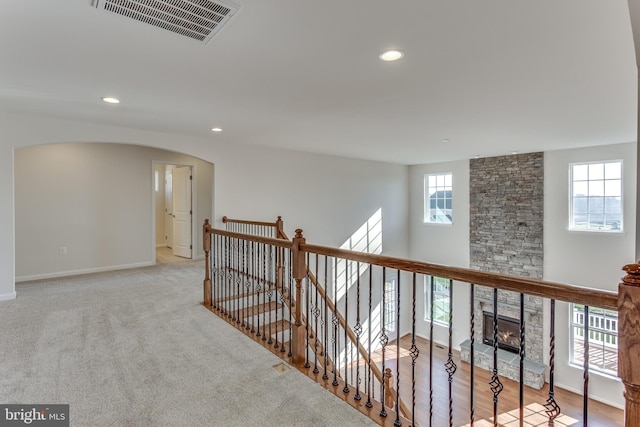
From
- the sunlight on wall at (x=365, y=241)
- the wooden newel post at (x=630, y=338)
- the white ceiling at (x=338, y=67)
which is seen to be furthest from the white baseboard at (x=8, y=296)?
the wooden newel post at (x=630, y=338)

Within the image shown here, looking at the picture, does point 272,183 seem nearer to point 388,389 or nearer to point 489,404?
point 388,389

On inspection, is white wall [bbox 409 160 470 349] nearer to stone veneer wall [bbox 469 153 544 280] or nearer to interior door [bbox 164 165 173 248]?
stone veneer wall [bbox 469 153 544 280]

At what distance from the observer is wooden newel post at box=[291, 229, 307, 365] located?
2.57m

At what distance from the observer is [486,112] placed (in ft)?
12.3

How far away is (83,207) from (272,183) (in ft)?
10.5

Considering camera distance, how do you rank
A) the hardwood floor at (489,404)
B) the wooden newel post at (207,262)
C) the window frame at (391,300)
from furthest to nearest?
the window frame at (391,300) → the hardwood floor at (489,404) → the wooden newel post at (207,262)

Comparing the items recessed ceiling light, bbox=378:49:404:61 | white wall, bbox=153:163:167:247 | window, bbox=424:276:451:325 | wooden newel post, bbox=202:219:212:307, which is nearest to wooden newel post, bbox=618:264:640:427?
recessed ceiling light, bbox=378:49:404:61

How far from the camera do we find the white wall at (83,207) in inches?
194

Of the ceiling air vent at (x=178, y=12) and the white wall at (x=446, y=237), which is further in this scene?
the white wall at (x=446, y=237)

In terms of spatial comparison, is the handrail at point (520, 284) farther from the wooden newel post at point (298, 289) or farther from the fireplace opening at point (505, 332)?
the fireplace opening at point (505, 332)

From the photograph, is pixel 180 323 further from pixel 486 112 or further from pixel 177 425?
pixel 486 112

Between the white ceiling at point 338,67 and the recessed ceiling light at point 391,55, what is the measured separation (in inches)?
2.2

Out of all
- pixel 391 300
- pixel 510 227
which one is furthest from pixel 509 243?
pixel 391 300

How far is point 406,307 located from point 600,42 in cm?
793
